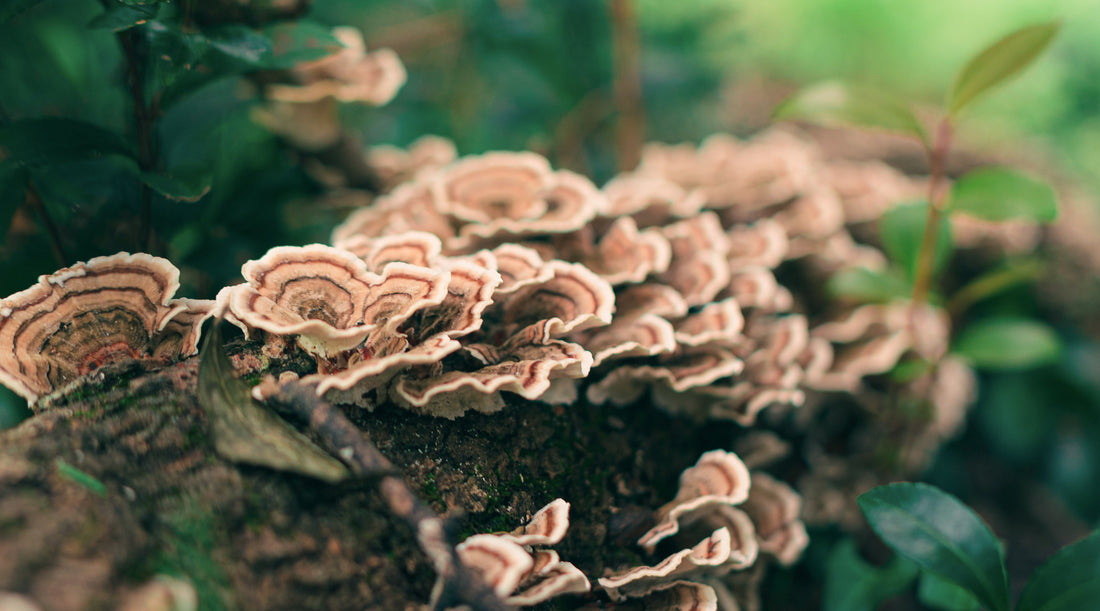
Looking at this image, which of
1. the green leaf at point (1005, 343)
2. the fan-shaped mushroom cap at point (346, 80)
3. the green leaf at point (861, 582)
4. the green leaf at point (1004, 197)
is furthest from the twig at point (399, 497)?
the green leaf at point (1005, 343)

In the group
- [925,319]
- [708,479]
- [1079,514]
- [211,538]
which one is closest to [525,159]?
[708,479]

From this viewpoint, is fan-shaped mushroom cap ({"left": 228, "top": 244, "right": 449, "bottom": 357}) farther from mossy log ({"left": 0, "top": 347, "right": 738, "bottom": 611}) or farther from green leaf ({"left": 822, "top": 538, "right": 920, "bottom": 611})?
green leaf ({"left": 822, "top": 538, "right": 920, "bottom": 611})

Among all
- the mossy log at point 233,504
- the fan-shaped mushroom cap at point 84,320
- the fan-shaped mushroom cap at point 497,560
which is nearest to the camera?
the mossy log at point 233,504

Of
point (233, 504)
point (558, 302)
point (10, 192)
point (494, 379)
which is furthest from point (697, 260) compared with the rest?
point (10, 192)

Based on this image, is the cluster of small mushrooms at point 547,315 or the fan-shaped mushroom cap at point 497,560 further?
the cluster of small mushrooms at point 547,315

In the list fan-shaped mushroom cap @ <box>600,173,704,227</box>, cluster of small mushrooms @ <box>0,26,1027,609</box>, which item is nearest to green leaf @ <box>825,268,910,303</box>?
cluster of small mushrooms @ <box>0,26,1027,609</box>

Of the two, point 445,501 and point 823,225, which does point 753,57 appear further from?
point 445,501

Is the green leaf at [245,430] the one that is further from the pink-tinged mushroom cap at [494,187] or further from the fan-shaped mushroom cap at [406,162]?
the fan-shaped mushroom cap at [406,162]
